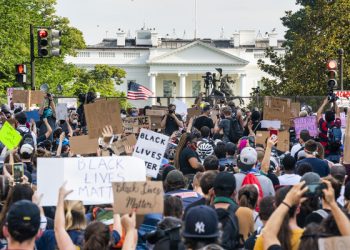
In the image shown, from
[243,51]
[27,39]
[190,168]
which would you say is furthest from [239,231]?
[243,51]

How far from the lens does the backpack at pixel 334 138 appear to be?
16.4 meters

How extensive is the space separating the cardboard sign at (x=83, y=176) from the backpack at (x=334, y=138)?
337 inches

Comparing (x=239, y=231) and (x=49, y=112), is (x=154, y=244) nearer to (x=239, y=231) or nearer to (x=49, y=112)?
(x=239, y=231)

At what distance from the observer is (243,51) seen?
118188 millimetres

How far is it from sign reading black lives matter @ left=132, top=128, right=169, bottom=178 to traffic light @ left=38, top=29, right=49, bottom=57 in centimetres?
1487

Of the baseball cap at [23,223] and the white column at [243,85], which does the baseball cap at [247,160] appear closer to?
the baseball cap at [23,223]

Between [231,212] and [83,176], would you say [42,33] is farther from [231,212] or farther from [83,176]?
[231,212]

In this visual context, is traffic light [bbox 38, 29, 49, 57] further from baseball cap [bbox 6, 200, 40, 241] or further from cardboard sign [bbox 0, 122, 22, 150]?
baseball cap [bbox 6, 200, 40, 241]

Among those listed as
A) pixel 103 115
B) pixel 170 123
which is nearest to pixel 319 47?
pixel 170 123

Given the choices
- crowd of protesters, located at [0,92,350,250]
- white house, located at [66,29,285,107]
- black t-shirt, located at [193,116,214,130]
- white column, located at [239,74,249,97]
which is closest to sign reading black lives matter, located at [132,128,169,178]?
crowd of protesters, located at [0,92,350,250]

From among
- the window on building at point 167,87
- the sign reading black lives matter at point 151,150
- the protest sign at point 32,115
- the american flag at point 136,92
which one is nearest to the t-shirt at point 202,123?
the protest sign at point 32,115

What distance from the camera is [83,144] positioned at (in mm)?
12633

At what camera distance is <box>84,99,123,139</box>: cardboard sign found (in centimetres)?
1319

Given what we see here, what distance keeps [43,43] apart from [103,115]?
13344mm
